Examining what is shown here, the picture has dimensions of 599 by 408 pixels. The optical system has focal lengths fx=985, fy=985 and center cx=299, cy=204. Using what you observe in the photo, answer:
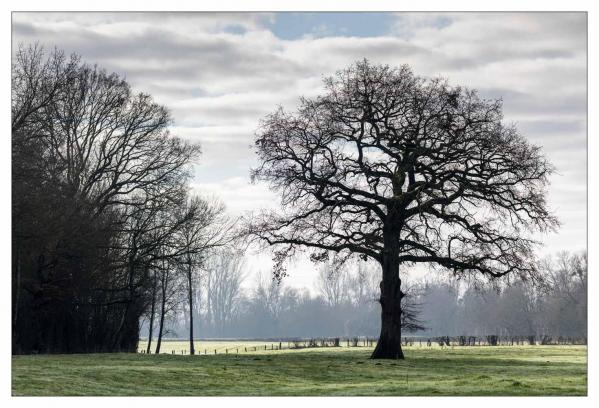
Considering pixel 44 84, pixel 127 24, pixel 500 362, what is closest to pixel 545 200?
pixel 500 362

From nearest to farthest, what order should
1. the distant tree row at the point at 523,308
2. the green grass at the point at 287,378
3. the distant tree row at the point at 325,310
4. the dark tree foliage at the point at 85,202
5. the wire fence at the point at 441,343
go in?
the green grass at the point at 287,378 < the dark tree foliage at the point at 85,202 < the wire fence at the point at 441,343 < the distant tree row at the point at 523,308 < the distant tree row at the point at 325,310

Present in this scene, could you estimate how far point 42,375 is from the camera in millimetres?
27812

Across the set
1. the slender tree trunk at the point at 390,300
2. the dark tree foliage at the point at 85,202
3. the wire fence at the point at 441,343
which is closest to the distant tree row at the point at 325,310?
the wire fence at the point at 441,343

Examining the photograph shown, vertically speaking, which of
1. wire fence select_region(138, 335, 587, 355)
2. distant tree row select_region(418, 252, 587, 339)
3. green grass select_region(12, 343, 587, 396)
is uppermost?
distant tree row select_region(418, 252, 587, 339)

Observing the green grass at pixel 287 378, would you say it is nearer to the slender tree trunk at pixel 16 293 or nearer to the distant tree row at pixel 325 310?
the slender tree trunk at pixel 16 293

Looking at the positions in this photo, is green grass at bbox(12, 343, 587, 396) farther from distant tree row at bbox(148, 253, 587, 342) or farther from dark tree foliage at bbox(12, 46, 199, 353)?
distant tree row at bbox(148, 253, 587, 342)

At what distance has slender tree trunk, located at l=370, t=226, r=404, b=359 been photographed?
43375 millimetres

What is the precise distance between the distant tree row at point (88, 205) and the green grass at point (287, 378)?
21.6 feet

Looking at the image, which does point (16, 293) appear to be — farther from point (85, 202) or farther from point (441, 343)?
point (441, 343)

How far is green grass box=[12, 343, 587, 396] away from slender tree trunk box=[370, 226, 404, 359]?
260cm

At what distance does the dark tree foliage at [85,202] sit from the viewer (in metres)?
41.6


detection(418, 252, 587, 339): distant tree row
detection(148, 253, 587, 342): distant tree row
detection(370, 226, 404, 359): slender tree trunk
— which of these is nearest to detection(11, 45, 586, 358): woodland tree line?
detection(370, 226, 404, 359): slender tree trunk

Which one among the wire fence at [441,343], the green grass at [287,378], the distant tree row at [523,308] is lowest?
the green grass at [287,378]

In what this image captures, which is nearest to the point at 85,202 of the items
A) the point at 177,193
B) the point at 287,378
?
the point at 177,193
